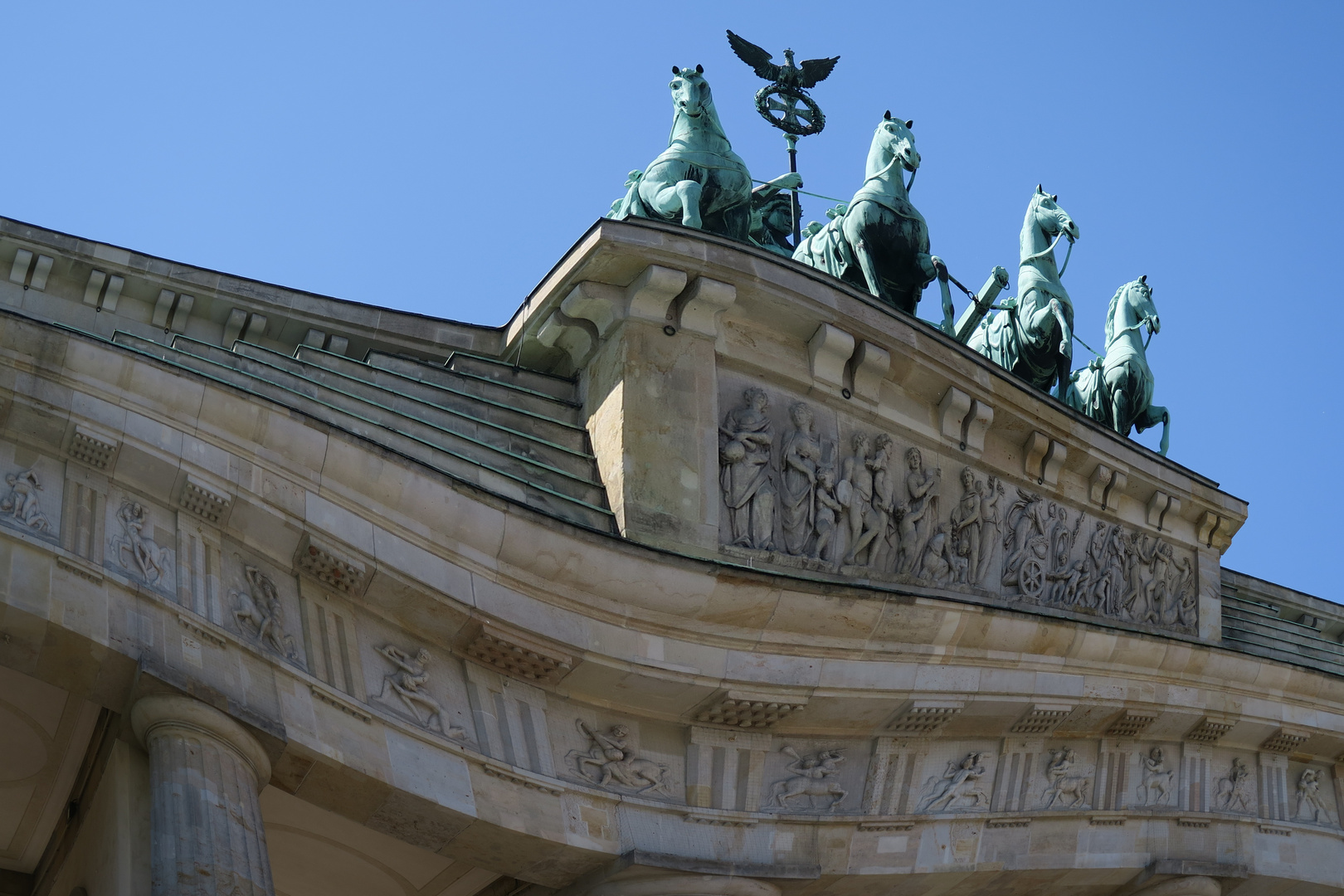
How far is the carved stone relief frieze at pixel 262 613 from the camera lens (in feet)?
49.6

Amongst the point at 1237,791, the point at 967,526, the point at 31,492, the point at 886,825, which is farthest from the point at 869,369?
the point at 31,492

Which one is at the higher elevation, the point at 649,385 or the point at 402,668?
the point at 649,385

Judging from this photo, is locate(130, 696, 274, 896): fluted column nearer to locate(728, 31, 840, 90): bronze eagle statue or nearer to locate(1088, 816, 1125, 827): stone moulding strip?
locate(1088, 816, 1125, 827): stone moulding strip

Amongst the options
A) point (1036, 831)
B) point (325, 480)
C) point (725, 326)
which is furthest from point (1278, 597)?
point (325, 480)

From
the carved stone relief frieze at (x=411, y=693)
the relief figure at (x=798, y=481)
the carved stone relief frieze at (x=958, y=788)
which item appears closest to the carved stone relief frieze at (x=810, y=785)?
the carved stone relief frieze at (x=958, y=788)

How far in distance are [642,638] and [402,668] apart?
2254 mm

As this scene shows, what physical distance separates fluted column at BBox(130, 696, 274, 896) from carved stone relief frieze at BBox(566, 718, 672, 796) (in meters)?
3.44

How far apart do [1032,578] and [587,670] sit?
5.93 metres

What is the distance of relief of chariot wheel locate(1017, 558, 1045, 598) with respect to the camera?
2097cm

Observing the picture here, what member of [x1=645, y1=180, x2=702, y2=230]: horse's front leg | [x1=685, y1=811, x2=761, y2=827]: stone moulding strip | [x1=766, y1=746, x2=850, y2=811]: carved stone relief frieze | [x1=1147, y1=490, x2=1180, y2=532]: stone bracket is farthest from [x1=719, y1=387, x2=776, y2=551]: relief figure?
[x1=1147, y1=490, x2=1180, y2=532]: stone bracket

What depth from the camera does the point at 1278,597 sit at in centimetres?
2505

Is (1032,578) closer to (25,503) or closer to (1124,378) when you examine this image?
(1124,378)

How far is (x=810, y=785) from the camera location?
18.3 m

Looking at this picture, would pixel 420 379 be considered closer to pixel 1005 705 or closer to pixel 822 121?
pixel 1005 705
